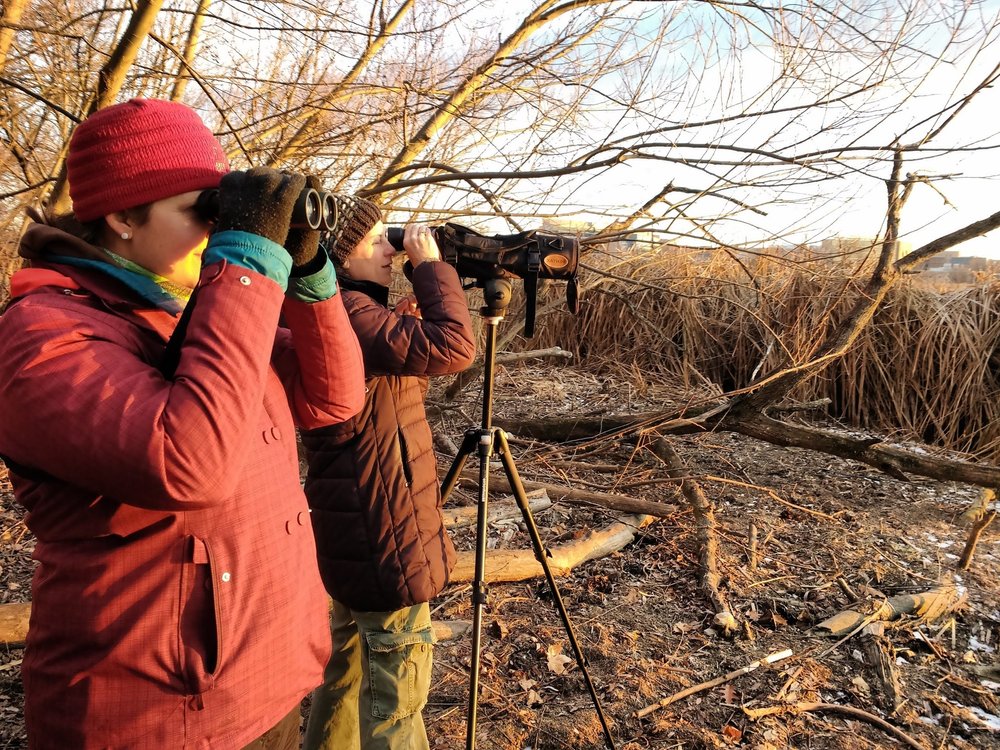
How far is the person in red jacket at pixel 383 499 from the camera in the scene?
64.0 inches

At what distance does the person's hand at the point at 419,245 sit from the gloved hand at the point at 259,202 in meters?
0.82

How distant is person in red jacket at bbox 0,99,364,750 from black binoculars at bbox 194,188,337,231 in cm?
1

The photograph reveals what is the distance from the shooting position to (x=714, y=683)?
236cm

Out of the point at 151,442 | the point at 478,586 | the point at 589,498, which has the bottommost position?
the point at 589,498

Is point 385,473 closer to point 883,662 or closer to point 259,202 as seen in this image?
point 259,202

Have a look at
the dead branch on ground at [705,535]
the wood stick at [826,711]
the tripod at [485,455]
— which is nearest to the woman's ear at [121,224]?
the tripod at [485,455]

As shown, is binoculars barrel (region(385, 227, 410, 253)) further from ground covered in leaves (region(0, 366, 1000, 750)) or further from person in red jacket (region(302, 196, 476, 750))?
ground covered in leaves (region(0, 366, 1000, 750))

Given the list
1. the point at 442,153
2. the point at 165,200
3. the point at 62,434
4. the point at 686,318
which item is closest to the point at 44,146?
the point at 442,153

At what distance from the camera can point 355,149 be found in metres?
3.67

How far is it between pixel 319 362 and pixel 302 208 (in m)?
0.35

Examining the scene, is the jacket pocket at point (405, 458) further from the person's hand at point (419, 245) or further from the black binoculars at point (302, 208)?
the black binoculars at point (302, 208)

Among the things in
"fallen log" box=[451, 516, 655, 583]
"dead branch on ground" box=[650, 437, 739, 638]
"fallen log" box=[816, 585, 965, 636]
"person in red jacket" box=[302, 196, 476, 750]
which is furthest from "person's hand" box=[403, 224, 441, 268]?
"fallen log" box=[816, 585, 965, 636]

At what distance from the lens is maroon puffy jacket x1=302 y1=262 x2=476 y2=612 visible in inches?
64.5

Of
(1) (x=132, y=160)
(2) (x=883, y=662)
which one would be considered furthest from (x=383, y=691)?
(2) (x=883, y=662)
